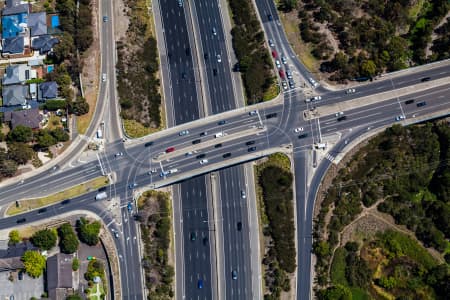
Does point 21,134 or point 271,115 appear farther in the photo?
point 21,134

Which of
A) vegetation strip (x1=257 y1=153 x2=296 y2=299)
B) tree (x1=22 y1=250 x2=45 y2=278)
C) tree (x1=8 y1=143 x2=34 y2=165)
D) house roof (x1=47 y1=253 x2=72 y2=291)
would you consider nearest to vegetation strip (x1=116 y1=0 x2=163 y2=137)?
tree (x1=8 y1=143 x2=34 y2=165)

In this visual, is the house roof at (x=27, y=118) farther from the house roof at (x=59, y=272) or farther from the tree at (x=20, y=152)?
the house roof at (x=59, y=272)

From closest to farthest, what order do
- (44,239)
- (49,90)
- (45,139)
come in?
(44,239) < (45,139) < (49,90)

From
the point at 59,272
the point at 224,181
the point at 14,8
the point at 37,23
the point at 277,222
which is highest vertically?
the point at 14,8

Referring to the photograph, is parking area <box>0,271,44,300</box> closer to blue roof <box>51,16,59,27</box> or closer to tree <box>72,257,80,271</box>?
tree <box>72,257,80,271</box>

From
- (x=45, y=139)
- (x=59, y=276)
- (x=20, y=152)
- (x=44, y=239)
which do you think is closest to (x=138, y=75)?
(x=45, y=139)

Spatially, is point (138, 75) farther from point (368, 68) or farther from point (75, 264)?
point (368, 68)
